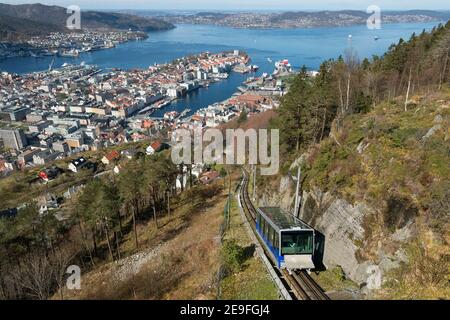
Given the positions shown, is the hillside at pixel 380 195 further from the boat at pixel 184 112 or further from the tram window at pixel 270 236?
the boat at pixel 184 112

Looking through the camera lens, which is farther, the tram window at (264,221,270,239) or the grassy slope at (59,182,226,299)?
the grassy slope at (59,182,226,299)

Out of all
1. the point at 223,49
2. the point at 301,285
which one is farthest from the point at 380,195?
the point at 223,49

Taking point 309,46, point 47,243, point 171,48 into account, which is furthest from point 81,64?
point 47,243

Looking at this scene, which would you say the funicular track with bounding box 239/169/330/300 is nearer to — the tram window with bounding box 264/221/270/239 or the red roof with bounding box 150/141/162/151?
the tram window with bounding box 264/221/270/239

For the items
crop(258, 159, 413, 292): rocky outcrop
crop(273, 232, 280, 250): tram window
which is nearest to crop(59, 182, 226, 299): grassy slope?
crop(273, 232, 280, 250): tram window

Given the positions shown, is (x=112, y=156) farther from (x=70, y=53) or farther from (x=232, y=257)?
(x=70, y=53)

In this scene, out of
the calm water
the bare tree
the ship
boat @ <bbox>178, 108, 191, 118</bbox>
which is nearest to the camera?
the bare tree
